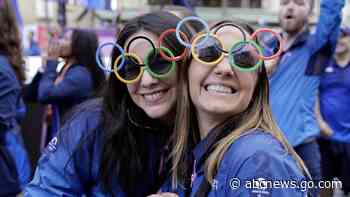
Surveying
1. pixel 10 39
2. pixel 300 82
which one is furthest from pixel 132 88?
pixel 300 82

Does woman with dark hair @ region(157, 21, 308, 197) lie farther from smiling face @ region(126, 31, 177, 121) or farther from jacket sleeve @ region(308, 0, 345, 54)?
jacket sleeve @ region(308, 0, 345, 54)

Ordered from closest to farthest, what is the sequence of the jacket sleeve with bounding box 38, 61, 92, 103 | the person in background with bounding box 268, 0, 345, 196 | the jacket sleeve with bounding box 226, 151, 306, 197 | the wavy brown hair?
the jacket sleeve with bounding box 226, 151, 306, 197
the wavy brown hair
the person in background with bounding box 268, 0, 345, 196
the jacket sleeve with bounding box 38, 61, 92, 103

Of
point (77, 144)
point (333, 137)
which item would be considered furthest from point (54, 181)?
point (333, 137)

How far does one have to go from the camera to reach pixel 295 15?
3.40m

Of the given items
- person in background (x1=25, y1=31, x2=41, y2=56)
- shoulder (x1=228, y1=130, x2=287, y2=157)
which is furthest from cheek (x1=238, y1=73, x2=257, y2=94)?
person in background (x1=25, y1=31, x2=41, y2=56)

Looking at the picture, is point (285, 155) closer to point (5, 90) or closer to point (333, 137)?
point (5, 90)

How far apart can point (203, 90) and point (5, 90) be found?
1712 millimetres

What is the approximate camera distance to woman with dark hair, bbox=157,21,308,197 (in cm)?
131

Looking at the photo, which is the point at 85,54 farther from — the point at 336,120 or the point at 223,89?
the point at 223,89

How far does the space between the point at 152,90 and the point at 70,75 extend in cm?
248

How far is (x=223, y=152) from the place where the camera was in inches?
55.7

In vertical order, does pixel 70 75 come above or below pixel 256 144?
below

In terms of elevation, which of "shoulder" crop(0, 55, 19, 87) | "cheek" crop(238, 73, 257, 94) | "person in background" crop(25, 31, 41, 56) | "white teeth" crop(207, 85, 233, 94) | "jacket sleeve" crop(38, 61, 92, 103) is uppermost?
"cheek" crop(238, 73, 257, 94)

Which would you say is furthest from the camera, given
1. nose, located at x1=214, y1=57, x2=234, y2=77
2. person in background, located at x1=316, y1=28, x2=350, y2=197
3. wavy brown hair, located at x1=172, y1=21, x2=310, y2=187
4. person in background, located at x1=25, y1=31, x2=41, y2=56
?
person in background, located at x1=25, y1=31, x2=41, y2=56
